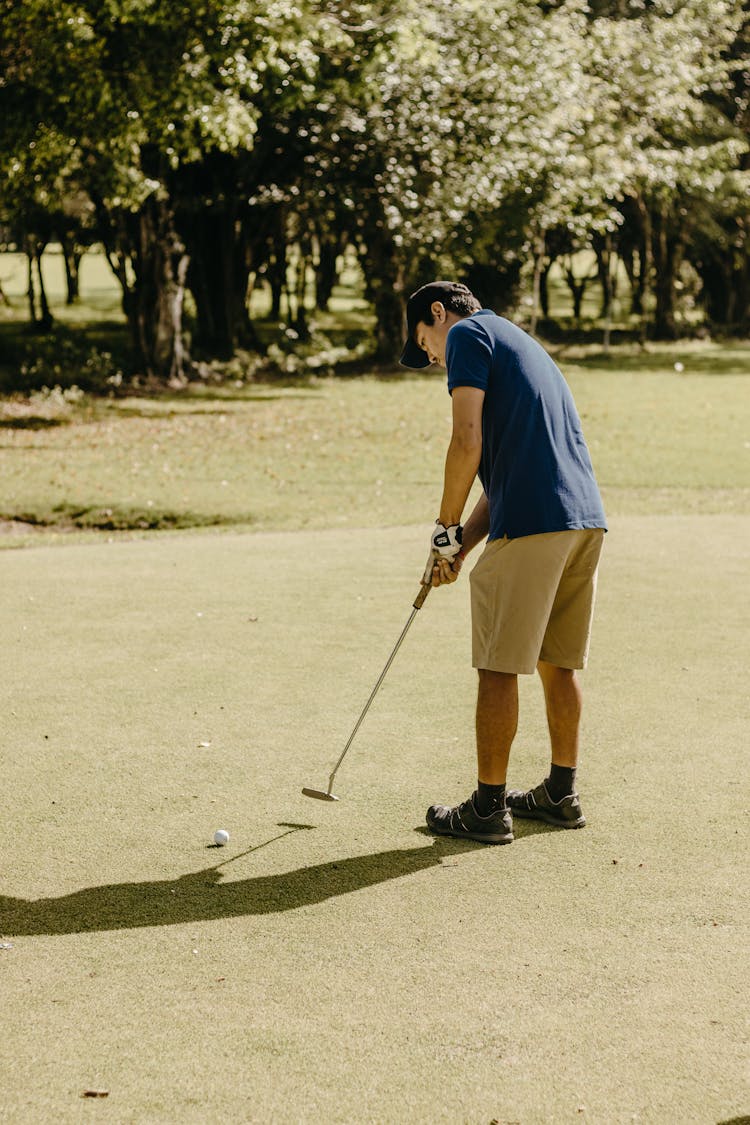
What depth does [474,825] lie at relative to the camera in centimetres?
502

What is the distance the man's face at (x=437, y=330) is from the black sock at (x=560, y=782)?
5.57 feet

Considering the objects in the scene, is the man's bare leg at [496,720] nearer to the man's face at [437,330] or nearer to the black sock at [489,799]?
the black sock at [489,799]

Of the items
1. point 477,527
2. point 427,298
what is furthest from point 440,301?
point 477,527

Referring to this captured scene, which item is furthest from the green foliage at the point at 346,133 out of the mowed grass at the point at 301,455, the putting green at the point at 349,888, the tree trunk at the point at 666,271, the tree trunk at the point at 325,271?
the putting green at the point at 349,888

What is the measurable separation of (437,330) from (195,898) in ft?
7.69

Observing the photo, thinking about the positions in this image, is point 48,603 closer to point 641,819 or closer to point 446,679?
point 446,679

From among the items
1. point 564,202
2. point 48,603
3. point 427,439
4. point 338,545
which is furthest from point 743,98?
point 48,603

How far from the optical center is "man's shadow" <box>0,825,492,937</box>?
14.1 feet

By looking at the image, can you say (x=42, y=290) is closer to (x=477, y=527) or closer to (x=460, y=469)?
(x=477, y=527)

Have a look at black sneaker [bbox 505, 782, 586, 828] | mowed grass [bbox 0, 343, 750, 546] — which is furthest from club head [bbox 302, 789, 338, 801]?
mowed grass [bbox 0, 343, 750, 546]

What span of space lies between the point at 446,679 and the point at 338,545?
172 inches

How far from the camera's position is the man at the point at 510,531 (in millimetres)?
4887

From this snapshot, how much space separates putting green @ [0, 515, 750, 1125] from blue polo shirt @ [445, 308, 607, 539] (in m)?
1.26

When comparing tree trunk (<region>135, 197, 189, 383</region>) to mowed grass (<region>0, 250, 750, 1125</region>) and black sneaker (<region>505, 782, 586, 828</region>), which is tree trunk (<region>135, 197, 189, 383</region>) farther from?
black sneaker (<region>505, 782, 586, 828</region>)
